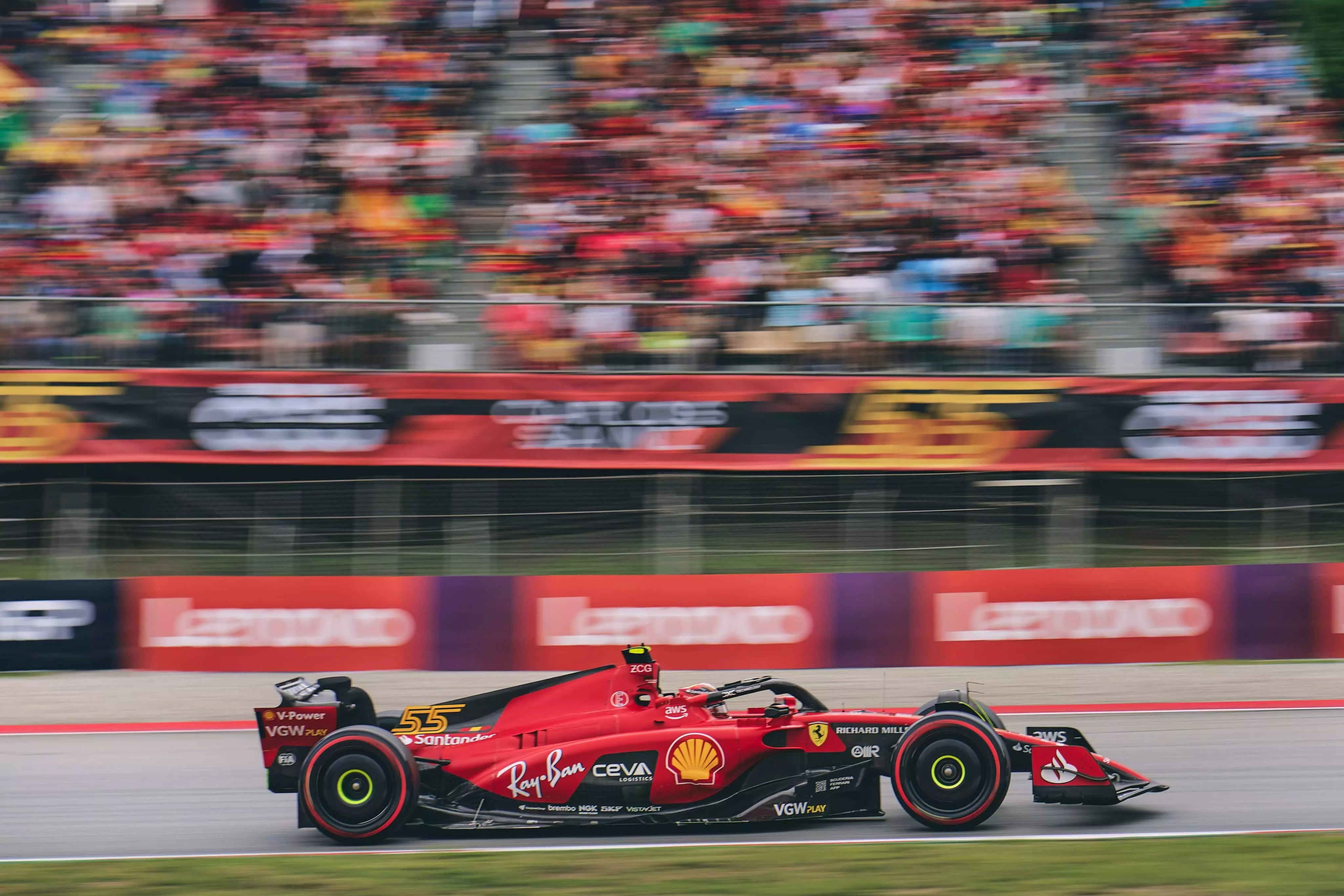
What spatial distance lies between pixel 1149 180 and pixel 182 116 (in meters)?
8.93

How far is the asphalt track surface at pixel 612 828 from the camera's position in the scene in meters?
7.36

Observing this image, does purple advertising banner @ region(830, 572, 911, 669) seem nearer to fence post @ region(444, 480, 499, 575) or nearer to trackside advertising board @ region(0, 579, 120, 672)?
fence post @ region(444, 480, 499, 575)

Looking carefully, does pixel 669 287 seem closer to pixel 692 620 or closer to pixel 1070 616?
pixel 692 620

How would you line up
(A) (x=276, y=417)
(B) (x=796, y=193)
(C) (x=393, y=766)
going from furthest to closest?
(B) (x=796, y=193) < (A) (x=276, y=417) < (C) (x=393, y=766)

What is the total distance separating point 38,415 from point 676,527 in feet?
16.6

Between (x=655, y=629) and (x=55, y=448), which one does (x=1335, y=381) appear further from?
(x=55, y=448)

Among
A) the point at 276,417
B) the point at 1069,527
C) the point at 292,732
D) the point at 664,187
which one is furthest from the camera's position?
the point at 664,187

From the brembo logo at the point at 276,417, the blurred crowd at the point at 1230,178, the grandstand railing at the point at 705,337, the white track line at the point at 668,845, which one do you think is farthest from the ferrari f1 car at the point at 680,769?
the blurred crowd at the point at 1230,178

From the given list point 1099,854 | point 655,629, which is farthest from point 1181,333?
point 1099,854

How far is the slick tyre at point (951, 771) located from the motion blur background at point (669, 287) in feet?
15.6

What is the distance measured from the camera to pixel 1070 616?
1160 cm

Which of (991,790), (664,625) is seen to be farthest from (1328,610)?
Answer: (991,790)

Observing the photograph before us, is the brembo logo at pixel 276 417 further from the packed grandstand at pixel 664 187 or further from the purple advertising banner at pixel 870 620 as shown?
the purple advertising banner at pixel 870 620

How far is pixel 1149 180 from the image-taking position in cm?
1385
